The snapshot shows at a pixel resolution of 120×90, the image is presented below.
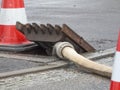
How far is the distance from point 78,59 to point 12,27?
1531 mm

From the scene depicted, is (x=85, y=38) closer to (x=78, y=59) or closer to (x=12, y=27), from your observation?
(x=12, y=27)

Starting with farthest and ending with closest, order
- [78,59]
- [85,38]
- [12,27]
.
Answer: [85,38]
[12,27]
[78,59]

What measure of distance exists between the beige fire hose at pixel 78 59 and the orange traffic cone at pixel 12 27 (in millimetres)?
873

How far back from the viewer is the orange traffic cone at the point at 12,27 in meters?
6.94

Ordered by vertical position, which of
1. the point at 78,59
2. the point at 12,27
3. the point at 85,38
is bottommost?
the point at 85,38

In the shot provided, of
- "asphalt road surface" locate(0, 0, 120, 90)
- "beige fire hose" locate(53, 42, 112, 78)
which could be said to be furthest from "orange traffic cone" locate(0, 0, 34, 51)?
"asphalt road surface" locate(0, 0, 120, 90)

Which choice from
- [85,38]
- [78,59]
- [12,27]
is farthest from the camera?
[85,38]

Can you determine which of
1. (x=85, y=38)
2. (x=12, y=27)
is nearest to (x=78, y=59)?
(x=12, y=27)

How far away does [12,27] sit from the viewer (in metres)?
6.98

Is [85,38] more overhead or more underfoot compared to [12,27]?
more underfoot

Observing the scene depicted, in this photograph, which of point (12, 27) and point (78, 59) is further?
point (12, 27)

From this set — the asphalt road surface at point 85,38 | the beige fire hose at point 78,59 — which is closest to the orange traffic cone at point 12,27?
the beige fire hose at point 78,59

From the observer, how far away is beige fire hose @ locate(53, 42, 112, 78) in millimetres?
5469

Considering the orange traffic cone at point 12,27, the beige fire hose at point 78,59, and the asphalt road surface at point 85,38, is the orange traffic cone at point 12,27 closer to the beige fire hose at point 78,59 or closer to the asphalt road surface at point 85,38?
the beige fire hose at point 78,59
